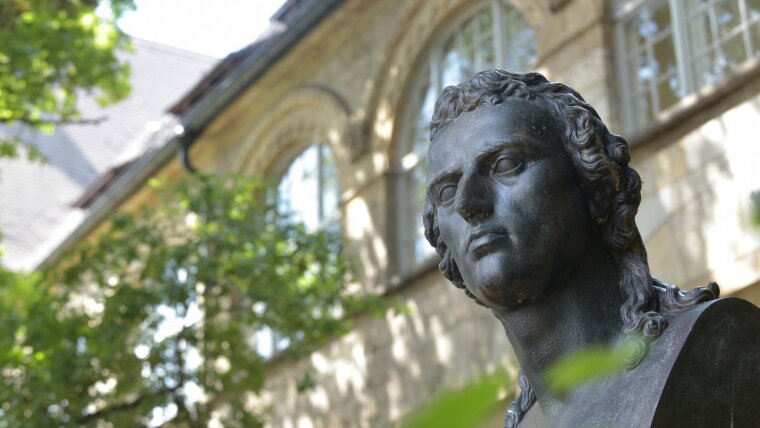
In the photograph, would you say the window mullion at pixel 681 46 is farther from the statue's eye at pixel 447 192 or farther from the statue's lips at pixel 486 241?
the statue's lips at pixel 486 241

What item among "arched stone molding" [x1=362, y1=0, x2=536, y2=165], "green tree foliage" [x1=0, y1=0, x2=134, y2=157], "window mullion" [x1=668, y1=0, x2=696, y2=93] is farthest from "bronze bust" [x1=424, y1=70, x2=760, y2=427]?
"arched stone molding" [x1=362, y1=0, x2=536, y2=165]

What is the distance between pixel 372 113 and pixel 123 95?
295cm

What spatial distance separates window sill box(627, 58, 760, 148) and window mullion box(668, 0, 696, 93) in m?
0.25

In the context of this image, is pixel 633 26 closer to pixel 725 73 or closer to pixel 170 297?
pixel 725 73

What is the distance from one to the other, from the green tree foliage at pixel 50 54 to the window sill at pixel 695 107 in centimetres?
510

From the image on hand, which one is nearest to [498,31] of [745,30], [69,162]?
[745,30]

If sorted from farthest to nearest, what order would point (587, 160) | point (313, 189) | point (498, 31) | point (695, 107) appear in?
point (313, 189), point (498, 31), point (695, 107), point (587, 160)

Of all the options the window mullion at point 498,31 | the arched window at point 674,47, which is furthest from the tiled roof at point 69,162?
the arched window at point 674,47

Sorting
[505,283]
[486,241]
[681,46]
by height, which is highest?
[681,46]

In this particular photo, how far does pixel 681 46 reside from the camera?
39.1ft

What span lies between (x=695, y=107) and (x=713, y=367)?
854 centimetres

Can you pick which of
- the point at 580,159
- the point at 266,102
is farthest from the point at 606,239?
the point at 266,102

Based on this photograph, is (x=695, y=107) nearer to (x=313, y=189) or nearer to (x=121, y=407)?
(x=121, y=407)

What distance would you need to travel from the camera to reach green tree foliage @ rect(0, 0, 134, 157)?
12.9 m
